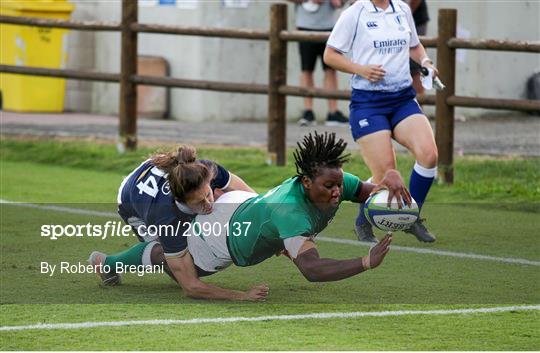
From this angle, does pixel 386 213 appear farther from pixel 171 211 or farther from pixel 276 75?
pixel 276 75

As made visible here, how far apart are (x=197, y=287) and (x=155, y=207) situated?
50 centimetres

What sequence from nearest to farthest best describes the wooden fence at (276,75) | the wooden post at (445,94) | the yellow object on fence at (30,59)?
the wooden fence at (276,75), the wooden post at (445,94), the yellow object on fence at (30,59)

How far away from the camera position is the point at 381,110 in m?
9.43

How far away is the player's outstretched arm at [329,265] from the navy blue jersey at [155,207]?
793 millimetres

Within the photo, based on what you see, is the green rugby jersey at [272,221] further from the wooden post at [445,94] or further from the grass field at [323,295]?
the wooden post at [445,94]

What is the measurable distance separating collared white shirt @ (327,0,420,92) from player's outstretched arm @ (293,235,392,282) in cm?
258

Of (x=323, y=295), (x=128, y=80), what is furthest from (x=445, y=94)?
(x=323, y=295)

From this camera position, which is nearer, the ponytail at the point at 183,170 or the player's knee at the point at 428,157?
the ponytail at the point at 183,170

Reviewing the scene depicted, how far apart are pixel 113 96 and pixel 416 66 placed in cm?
991

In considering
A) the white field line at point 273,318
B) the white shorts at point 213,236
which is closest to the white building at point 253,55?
the white shorts at point 213,236

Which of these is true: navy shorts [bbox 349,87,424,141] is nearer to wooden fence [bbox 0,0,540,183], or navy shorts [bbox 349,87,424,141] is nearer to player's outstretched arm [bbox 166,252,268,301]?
player's outstretched arm [bbox 166,252,268,301]

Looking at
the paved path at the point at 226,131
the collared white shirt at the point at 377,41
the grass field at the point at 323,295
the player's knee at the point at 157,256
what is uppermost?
the collared white shirt at the point at 377,41

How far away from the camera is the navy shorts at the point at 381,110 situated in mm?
9406

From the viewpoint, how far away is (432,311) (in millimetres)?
7230
